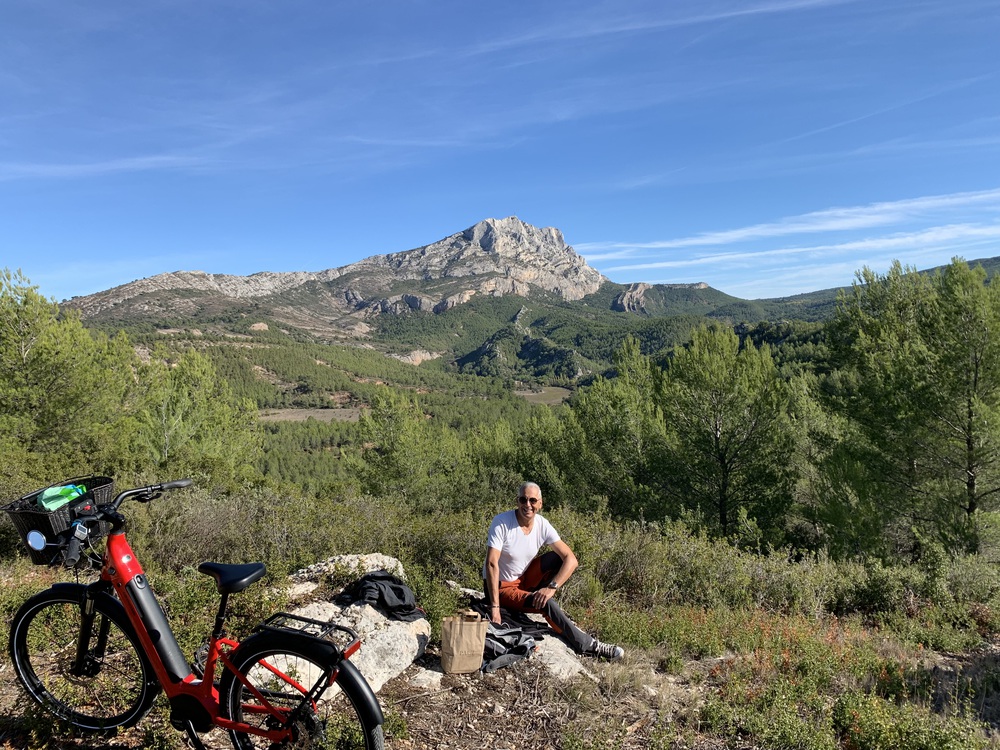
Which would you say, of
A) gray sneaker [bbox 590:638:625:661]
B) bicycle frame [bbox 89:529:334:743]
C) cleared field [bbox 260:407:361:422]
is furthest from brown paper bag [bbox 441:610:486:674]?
cleared field [bbox 260:407:361:422]

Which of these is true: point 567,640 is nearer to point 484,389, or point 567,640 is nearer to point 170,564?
point 170,564

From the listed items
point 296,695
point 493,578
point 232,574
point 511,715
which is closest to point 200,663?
point 296,695

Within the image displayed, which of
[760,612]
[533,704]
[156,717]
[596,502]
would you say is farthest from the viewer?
[596,502]

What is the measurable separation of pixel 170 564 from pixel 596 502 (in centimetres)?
1308

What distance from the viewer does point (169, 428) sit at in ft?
59.4

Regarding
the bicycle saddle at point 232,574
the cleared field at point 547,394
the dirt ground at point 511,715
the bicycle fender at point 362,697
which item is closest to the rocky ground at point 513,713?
the dirt ground at point 511,715

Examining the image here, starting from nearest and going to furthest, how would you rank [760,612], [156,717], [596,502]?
[156,717] → [760,612] → [596,502]

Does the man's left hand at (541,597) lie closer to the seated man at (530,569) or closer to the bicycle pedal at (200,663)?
the seated man at (530,569)

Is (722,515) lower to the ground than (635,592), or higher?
lower

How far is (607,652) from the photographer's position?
4758mm

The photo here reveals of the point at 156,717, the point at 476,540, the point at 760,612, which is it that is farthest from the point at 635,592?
the point at 156,717

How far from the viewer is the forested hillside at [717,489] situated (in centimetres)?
497

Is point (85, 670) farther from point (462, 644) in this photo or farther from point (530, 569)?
point (530, 569)

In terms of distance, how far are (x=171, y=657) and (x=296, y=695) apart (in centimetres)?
74
